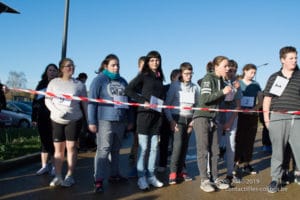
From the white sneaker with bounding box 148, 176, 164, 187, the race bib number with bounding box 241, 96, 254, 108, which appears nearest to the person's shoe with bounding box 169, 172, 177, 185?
the white sneaker with bounding box 148, 176, 164, 187

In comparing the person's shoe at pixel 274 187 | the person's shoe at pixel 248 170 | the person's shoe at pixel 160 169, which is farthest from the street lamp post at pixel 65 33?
the person's shoe at pixel 274 187

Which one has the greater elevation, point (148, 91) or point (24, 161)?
point (148, 91)

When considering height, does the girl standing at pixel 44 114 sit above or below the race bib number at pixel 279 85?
below

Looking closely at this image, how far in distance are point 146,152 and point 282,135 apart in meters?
1.95

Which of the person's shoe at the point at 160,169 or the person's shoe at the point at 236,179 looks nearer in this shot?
the person's shoe at the point at 236,179

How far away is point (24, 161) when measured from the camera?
22.1ft

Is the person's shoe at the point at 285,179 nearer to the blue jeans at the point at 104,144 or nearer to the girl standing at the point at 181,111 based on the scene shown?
the girl standing at the point at 181,111

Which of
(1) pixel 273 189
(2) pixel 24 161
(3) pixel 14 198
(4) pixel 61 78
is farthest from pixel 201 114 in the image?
(2) pixel 24 161

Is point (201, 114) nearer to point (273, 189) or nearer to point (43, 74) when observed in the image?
Result: point (273, 189)

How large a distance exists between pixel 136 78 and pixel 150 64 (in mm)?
299

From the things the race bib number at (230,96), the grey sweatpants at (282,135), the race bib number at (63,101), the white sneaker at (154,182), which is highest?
the race bib number at (230,96)

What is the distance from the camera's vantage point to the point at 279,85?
4.61 meters

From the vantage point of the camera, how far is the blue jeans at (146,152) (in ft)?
15.8

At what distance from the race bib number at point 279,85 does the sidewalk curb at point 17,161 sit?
4.74 metres
